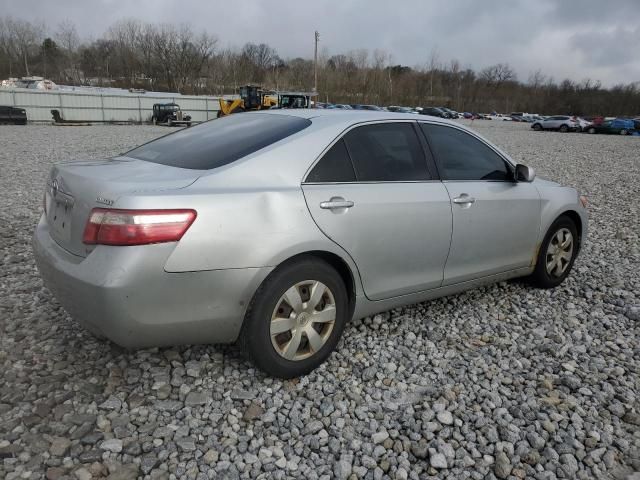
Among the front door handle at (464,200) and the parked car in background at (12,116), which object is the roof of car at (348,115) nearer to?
the front door handle at (464,200)

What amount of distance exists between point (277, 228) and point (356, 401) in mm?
1064

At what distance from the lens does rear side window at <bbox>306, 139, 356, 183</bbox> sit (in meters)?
2.90

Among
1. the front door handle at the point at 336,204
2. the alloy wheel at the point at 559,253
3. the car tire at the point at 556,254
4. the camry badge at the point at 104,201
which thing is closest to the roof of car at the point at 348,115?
the front door handle at the point at 336,204

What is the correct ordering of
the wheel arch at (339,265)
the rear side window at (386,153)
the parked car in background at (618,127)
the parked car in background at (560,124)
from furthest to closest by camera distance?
the parked car in background at (560,124) → the parked car in background at (618,127) → the rear side window at (386,153) → the wheel arch at (339,265)

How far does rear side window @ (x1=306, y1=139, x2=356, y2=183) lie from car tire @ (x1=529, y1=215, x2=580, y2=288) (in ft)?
7.20

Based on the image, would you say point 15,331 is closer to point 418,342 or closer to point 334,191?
point 334,191

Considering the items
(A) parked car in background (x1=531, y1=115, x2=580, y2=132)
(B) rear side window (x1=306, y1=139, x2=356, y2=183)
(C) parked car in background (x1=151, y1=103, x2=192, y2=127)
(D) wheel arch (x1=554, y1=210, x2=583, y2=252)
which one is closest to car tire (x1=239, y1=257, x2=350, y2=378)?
(B) rear side window (x1=306, y1=139, x2=356, y2=183)

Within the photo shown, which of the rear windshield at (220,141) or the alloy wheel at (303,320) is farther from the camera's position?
the rear windshield at (220,141)

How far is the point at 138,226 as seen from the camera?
7.59 feet

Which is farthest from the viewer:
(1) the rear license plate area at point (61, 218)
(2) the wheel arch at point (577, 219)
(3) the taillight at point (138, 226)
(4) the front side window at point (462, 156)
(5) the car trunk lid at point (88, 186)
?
(2) the wheel arch at point (577, 219)

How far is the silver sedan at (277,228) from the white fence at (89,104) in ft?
109

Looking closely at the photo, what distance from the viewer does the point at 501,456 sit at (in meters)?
2.41

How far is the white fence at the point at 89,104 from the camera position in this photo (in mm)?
31234

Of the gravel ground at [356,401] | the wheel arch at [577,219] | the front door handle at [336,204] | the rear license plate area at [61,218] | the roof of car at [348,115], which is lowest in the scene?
the gravel ground at [356,401]
